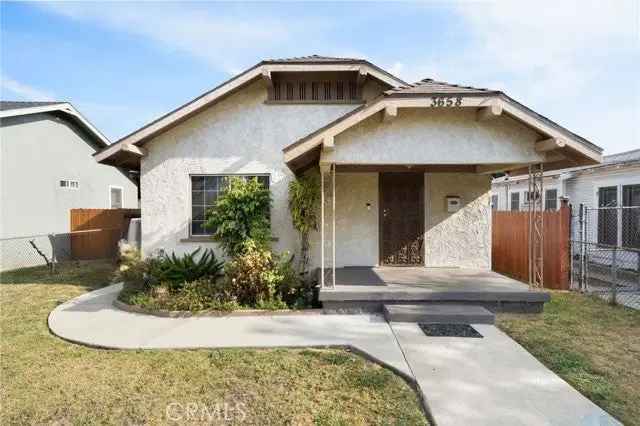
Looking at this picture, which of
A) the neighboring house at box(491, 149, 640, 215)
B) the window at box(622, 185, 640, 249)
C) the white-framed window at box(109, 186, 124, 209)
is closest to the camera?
the window at box(622, 185, 640, 249)

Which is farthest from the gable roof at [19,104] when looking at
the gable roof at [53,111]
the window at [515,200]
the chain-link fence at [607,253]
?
the window at [515,200]

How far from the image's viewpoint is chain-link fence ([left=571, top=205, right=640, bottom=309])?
28.6ft

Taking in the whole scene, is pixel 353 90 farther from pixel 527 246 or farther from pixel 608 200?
pixel 608 200

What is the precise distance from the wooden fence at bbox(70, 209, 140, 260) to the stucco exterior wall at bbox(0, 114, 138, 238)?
16.9 inches

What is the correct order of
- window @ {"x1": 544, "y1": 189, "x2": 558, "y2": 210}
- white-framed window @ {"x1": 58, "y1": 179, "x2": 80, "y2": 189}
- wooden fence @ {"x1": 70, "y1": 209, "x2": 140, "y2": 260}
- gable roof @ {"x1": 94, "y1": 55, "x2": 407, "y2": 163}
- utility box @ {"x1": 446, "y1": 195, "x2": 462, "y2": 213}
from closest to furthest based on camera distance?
gable roof @ {"x1": 94, "y1": 55, "x2": 407, "y2": 163} < utility box @ {"x1": 446, "y1": 195, "x2": 462, "y2": 213} < white-framed window @ {"x1": 58, "y1": 179, "x2": 80, "y2": 189} < wooden fence @ {"x1": 70, "y1": 209, "x2": 140, "y2": 260} < window @ {"x1": 544, "y1": 189, "x2": 558, "y2": 210}

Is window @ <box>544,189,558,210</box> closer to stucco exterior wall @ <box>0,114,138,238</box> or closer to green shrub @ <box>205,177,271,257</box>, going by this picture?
green shrub @ <box>205,177,271,257</box>

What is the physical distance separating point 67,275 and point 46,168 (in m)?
4.96

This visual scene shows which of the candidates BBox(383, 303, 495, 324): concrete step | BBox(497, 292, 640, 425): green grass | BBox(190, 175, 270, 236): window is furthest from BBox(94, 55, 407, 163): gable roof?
BBox(497, 292, 640, 425): green grass

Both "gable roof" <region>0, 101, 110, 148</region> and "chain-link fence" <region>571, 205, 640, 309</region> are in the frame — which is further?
"gable roof" <region>0, 101, 110, 148</region>

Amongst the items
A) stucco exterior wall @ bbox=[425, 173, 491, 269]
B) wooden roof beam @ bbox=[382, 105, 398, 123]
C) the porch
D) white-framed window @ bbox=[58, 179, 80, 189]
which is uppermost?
wooden roof beam @ bbox=[382, 105, 398, 123]

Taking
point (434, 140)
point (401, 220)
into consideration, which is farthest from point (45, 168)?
point (434, 140)

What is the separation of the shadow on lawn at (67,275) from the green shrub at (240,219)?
452cm

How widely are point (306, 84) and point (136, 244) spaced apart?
7.22 m

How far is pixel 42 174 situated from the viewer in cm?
1295
